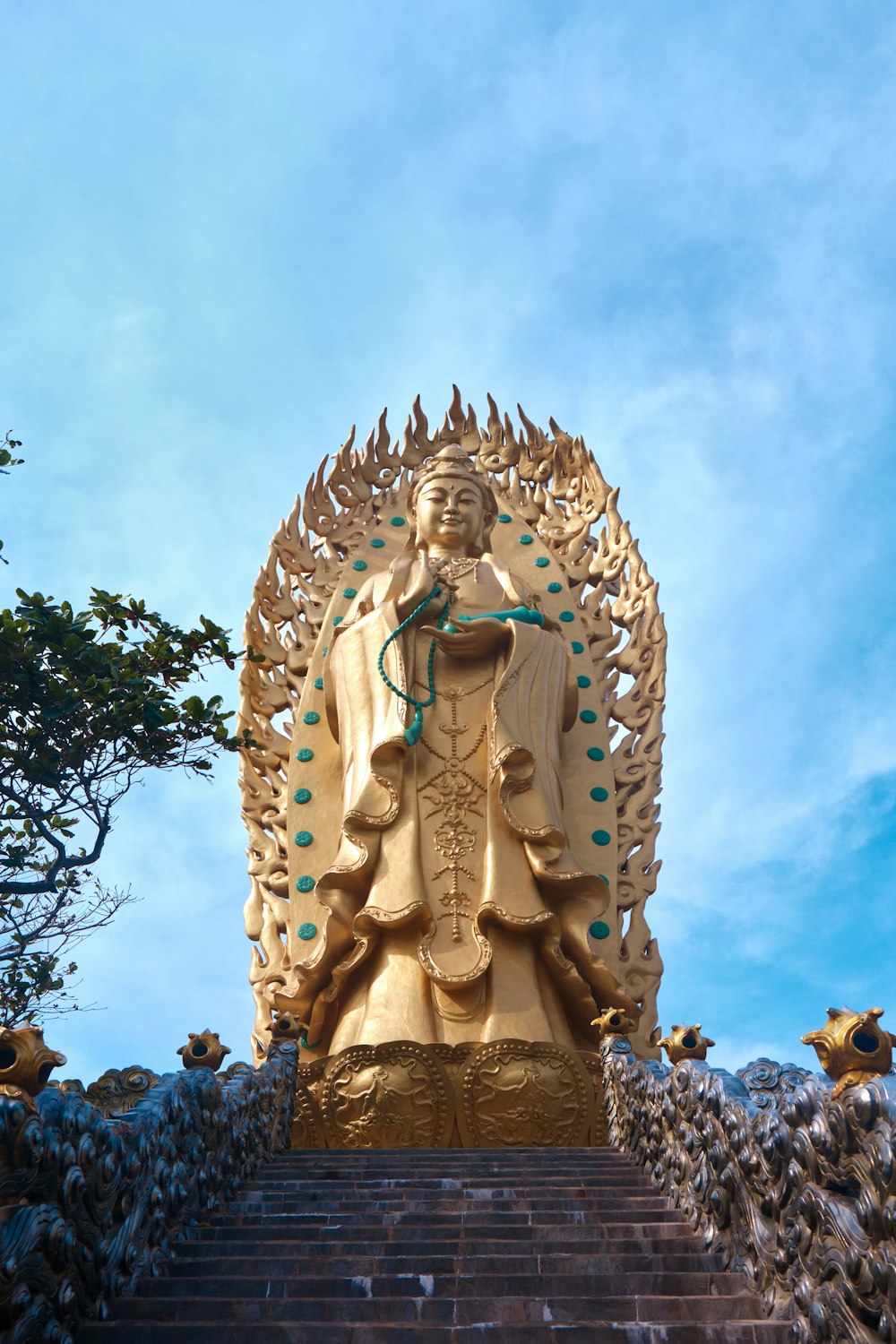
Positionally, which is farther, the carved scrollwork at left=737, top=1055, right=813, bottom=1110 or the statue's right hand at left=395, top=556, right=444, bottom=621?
the statue's right hand at left=395, top=556, right=444, bottom=621

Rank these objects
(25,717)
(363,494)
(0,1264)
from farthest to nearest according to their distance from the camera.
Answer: (363,494), (25,717), (0,1264)

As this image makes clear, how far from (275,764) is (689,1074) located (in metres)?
5.86

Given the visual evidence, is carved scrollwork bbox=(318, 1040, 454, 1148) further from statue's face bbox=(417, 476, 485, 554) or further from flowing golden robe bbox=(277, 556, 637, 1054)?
statue's face bbox=(417, 476, 485, 554)

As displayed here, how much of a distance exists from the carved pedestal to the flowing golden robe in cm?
35

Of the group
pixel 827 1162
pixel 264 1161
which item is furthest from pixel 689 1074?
pixel 264 1161

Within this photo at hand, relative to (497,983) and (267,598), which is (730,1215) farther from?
(267,598)

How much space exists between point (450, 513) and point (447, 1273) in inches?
292

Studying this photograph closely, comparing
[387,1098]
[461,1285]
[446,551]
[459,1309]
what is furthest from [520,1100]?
[446,551]

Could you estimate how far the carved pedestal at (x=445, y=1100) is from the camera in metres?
7.39

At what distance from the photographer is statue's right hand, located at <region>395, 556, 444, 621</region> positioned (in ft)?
32.2

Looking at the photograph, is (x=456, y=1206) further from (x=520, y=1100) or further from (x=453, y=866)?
(x=453, y=866)

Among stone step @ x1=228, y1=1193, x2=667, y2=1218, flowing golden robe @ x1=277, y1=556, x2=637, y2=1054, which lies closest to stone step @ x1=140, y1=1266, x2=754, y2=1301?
stone step @ x1=228, y1=1193, x2=667, y2=1218

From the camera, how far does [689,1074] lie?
4.98 m

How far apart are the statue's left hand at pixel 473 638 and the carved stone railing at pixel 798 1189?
489 cm
